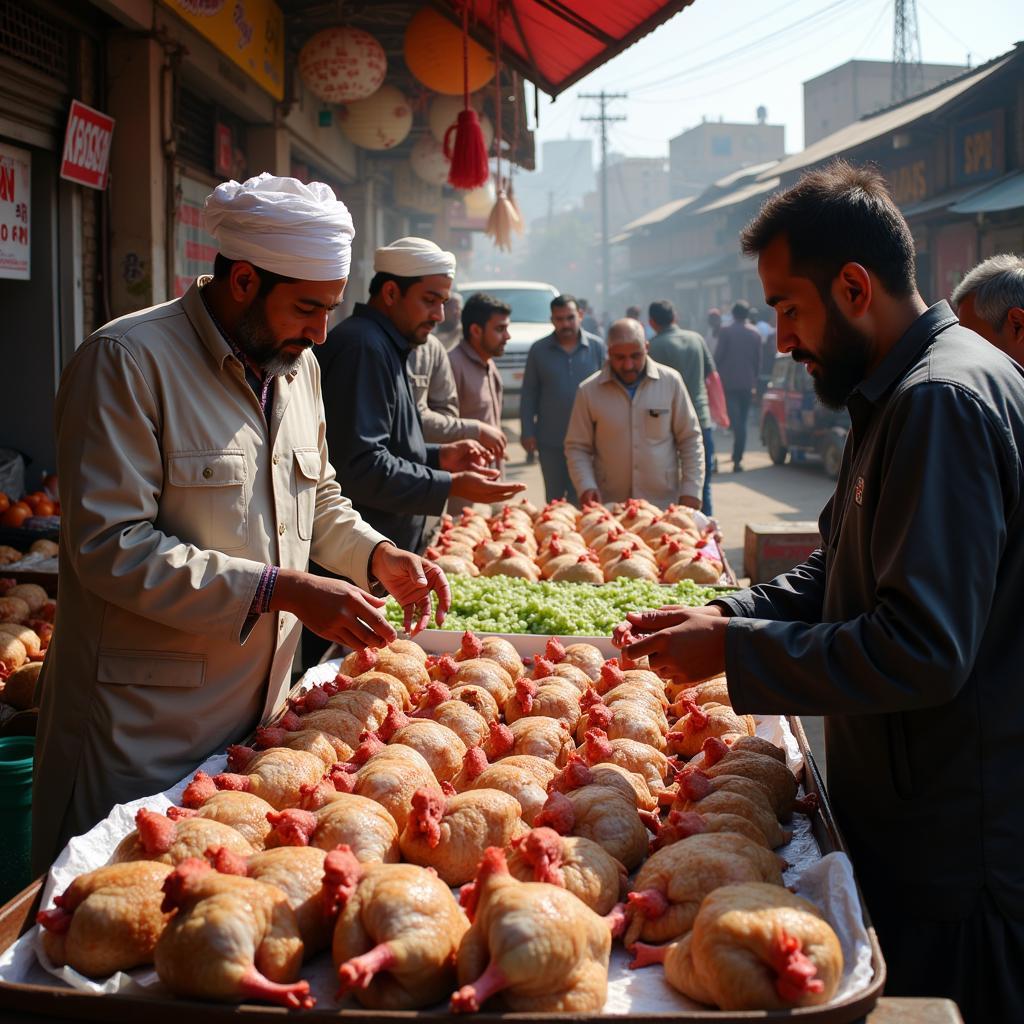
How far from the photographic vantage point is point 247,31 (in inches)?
291

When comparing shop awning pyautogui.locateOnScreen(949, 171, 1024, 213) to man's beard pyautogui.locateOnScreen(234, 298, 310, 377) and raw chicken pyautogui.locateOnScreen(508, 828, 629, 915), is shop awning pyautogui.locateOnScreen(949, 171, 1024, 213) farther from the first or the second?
raw chicken pyautogui.locateOnScreen(508, 828, 629, 915)

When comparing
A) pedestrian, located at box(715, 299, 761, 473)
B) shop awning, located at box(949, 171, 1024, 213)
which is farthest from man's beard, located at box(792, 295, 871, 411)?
pedestrian, located at box(715, 299, 761, 473)

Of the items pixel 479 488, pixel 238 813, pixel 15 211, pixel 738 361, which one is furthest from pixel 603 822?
pixel 738 361

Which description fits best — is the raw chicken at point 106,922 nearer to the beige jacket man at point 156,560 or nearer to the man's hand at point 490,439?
the beige jacket man at point 156,560

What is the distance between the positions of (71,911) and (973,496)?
5.43 feet

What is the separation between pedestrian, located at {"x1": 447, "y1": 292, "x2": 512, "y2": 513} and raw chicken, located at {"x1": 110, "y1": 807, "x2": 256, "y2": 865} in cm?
603

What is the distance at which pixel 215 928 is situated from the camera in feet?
5.26

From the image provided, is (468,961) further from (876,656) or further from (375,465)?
(375,465)

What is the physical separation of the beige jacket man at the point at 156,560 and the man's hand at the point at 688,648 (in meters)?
0.90

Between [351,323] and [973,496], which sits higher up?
[351,323]

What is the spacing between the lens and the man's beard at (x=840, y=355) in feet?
6.69

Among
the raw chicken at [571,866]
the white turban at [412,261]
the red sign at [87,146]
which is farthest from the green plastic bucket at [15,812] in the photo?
the red sign at [87,146]

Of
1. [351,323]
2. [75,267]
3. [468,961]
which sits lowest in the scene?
[468,961]

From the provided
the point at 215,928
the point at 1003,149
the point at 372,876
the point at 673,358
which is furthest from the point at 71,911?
the point at 1003,149
